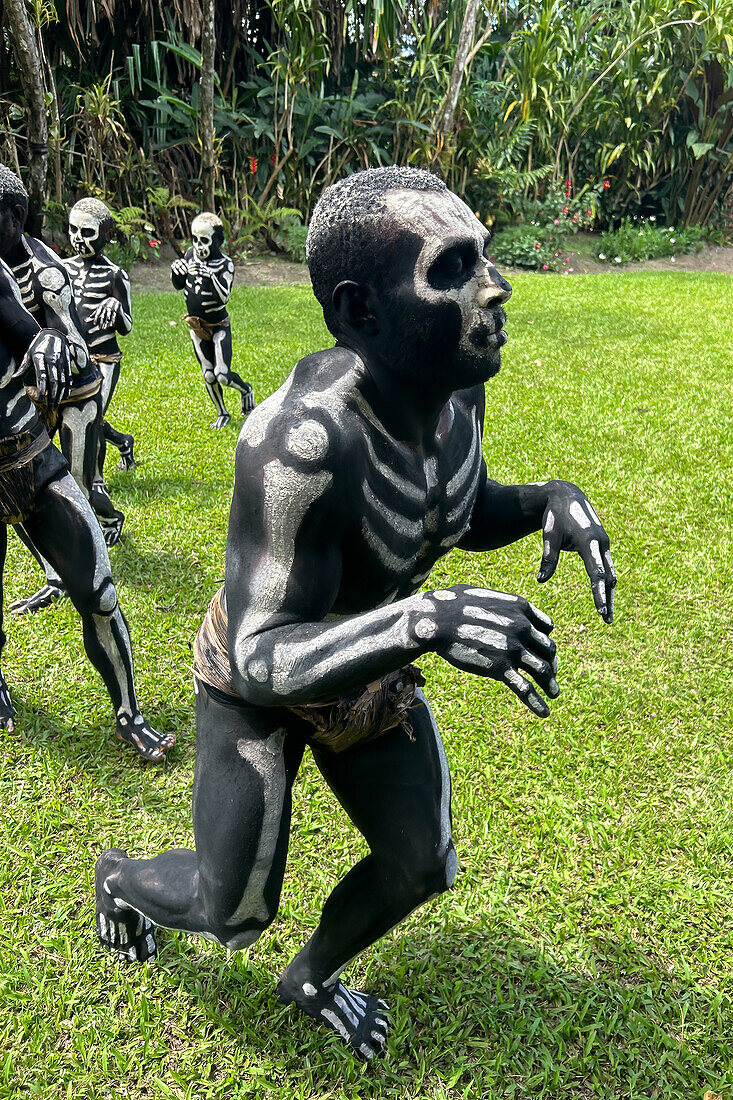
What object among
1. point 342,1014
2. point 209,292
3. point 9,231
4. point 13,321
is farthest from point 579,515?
point 209,292

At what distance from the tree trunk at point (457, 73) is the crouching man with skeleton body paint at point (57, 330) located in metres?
11.4

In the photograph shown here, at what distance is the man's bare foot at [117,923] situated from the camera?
2.79m

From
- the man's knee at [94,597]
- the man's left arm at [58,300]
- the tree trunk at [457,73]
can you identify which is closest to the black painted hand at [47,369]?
the man's left arm at [58,300]

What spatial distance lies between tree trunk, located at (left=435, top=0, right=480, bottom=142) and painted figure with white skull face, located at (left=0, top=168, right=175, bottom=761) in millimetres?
12191

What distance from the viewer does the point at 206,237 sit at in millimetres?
7395

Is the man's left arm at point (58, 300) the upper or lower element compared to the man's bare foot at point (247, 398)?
upper

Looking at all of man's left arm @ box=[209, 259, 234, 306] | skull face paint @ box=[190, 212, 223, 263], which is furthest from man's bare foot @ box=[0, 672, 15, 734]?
skull face paint @ box=[190, 212, 223, 263]

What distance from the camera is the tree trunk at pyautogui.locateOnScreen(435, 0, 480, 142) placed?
44.2ft

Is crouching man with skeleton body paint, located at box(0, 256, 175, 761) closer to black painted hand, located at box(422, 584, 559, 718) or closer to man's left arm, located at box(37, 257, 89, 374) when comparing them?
man's left arm, located at box(37, 257, 89, 374)

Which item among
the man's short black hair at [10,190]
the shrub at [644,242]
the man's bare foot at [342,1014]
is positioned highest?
the man's short black hair at [10,190]

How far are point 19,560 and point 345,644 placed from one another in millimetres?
4734

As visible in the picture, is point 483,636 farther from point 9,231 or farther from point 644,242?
point 644,242

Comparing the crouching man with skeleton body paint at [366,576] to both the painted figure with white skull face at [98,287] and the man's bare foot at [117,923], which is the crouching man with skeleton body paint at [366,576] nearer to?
the man's bare foot at [117,923]

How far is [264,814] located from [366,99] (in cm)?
1694
